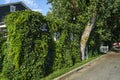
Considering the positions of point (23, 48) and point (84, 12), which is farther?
point (84, 12)

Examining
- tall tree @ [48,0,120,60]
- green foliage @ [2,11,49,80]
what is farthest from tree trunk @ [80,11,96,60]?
green foliage @ [2,11,49,80]

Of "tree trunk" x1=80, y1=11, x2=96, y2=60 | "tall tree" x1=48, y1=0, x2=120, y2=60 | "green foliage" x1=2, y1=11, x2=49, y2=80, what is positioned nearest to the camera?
"green foliage" x1=2, y1=11, x2=49, y2=80

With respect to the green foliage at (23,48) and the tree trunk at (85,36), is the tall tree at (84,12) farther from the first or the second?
the green foliage at (23,48)

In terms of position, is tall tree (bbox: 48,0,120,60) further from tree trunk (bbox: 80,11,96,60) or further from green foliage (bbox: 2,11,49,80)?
green foliage (bbox: 2,11,49,80)

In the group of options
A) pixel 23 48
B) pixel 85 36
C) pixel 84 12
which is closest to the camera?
pixel 23 48

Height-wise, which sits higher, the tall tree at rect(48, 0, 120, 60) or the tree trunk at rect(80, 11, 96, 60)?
the tall tree at rect(48, 0, 120, 60)

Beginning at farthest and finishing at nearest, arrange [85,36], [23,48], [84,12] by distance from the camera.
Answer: [84,12], [85,36], [23,48]

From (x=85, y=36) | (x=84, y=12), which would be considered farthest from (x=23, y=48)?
(x=84, y=12)

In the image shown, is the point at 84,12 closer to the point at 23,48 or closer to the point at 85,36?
the point at 85,36

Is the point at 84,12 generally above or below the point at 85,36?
above

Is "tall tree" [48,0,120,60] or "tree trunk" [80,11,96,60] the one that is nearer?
"tree trunk" [80,11,96,60]

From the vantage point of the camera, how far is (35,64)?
1294 centimetres

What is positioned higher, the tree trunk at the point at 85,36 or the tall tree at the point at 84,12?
the tall tree at the point at 84,12

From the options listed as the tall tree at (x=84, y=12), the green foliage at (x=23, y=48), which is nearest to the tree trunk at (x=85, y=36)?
the tall tree at (x=84, y=12)
